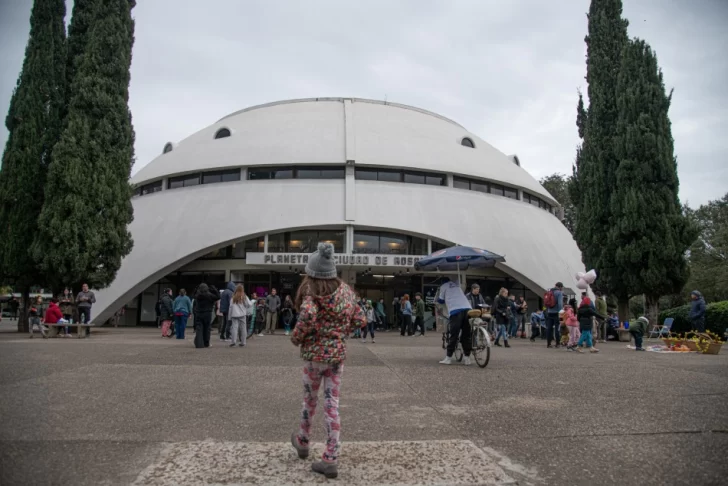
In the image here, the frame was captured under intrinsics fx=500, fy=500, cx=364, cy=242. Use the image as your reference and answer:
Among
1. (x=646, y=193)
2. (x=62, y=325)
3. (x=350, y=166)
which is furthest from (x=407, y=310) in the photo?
(x=62, y=325)

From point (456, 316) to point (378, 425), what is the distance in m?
4.65

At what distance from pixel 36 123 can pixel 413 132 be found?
18792 millimetres

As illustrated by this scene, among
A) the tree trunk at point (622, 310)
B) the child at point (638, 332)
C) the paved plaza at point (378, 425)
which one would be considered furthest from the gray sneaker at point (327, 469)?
the tree trunk at point (622, 310)

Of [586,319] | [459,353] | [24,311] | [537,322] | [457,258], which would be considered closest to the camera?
[459,353]

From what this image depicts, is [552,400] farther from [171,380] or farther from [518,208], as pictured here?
[518,208]

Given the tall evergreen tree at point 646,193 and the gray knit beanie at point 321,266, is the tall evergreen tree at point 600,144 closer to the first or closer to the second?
the tall evergreen tree at point 646,193

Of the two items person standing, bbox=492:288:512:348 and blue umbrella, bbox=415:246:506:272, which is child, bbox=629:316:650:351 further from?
blue umbrella, bbox=415:246:506:272

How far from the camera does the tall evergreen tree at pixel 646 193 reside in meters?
17.4

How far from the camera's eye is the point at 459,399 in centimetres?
557

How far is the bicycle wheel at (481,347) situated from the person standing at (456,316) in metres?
0.12

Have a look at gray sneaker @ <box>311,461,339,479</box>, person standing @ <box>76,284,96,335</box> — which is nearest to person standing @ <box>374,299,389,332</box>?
person standing @ <box>76,284,96,335</box>

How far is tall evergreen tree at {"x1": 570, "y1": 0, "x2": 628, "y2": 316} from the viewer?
19.0 m

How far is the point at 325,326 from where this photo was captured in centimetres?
356

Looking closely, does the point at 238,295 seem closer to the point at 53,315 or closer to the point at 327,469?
the point at 53,315
